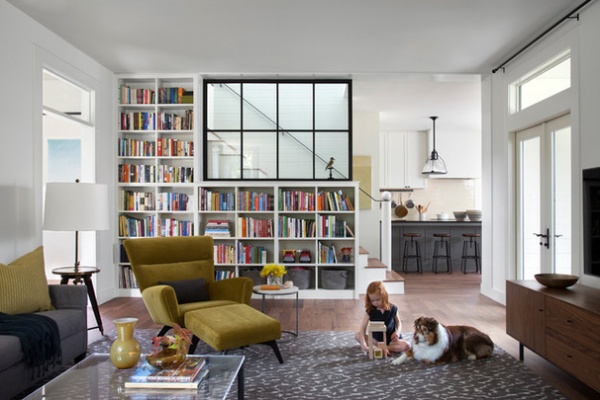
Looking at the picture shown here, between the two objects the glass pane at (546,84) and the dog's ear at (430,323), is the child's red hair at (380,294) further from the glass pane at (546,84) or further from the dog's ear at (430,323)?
the glass pane at (546,84)

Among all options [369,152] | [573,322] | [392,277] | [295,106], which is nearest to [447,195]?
[369,152]

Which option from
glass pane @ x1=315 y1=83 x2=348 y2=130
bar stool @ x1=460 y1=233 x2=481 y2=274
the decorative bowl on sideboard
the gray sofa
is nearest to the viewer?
the gray sofa

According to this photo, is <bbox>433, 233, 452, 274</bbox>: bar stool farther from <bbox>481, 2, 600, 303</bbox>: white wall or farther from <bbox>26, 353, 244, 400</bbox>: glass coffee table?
<bbox>26, 353, 244, 400</bbox>: glass coffee table

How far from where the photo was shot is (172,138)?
6.98 meters

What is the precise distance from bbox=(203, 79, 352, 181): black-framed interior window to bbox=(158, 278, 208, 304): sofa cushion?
2.70 m

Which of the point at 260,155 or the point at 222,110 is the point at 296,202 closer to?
the point at 260,155

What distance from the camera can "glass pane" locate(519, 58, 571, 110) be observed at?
193 inches

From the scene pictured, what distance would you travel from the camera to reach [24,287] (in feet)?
12.0

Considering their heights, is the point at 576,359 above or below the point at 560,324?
below

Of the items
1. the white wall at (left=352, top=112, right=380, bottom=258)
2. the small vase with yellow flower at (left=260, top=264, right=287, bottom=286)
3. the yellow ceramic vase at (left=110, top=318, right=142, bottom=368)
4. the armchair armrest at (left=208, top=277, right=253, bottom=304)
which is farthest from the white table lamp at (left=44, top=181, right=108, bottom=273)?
the white wall at (left=352, top=112, right=380, bottom=258)

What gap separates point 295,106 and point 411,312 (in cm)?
316

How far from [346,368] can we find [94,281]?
3.68 metres

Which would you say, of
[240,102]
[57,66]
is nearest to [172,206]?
[240,102]

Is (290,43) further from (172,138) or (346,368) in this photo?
(346,368)
